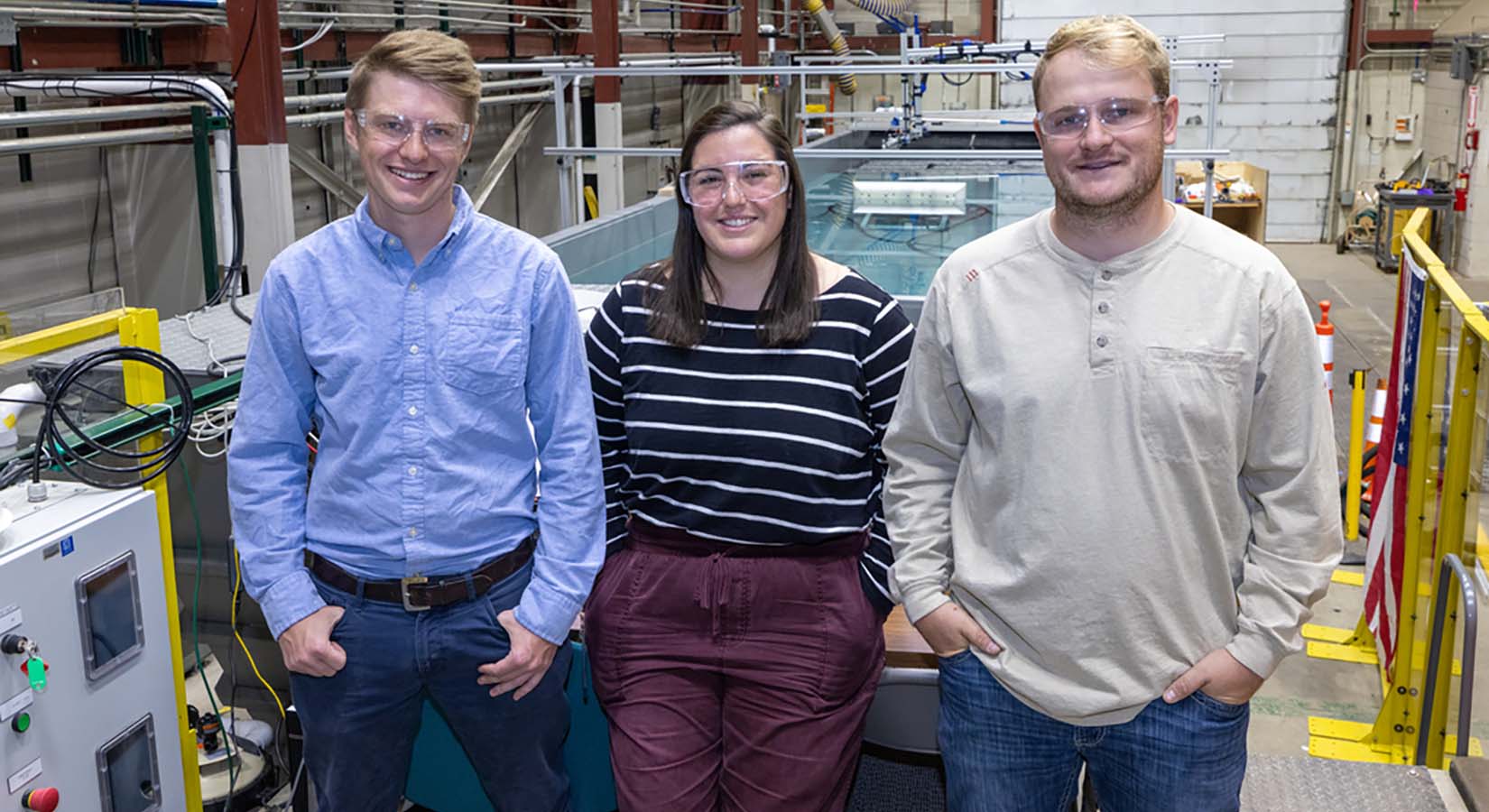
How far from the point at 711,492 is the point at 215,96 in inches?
139

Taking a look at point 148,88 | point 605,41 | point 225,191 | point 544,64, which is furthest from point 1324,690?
point 605,41

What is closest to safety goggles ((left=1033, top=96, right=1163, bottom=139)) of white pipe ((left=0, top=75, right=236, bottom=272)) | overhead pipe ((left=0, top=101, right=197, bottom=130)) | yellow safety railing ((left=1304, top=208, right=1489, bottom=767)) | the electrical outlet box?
yellow safety railing ((left=1304, top=208, right=1489, bottom=767))

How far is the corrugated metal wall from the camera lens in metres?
12.7

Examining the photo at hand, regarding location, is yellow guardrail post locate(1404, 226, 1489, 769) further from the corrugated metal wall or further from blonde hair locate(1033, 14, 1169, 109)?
the corrugated metal wall

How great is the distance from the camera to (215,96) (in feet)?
15.0

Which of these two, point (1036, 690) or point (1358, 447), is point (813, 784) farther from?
point (1358, 447)

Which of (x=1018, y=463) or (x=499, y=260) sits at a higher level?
(x=499, y=260)

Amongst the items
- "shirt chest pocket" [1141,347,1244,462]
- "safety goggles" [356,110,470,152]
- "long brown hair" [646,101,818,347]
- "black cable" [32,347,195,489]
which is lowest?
"black cable" [32,347,195,489]

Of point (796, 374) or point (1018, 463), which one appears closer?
point (1018, 463)

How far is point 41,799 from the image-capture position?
6.67 feet

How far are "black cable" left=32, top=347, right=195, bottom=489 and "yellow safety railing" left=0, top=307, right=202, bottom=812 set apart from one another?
0.04 metres

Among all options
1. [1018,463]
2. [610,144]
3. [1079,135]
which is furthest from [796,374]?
[610,144]

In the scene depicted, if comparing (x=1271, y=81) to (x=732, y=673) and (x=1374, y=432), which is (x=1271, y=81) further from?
(x=732, y=673)

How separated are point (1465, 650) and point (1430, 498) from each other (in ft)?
1.79
